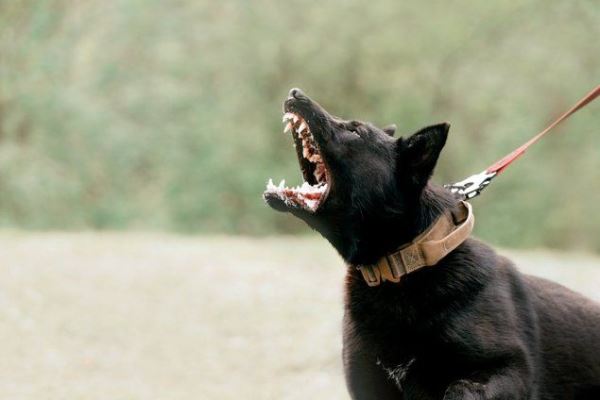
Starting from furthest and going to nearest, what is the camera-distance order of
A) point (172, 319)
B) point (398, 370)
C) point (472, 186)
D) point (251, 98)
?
point (251, 98) < point (172, 319) < point (472, 186) < point (398, 370)

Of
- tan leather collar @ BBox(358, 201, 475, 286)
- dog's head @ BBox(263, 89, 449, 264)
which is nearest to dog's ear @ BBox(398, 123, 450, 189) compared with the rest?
dog's head @ BBox(263, 89, 449, 264)

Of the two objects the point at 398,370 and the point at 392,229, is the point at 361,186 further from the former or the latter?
the point at 398,370

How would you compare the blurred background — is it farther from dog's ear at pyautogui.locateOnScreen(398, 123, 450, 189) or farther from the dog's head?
dog's ear at pyautogui.locateOnScreen(398, 123, 450, 189)

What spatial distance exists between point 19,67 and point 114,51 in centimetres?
196

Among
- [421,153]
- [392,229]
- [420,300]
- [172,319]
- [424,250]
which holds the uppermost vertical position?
[172,319]

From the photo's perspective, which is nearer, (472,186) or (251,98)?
(472,186)

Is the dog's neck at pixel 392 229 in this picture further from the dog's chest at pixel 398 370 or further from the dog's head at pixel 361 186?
the dog's chest at pixel 398 370

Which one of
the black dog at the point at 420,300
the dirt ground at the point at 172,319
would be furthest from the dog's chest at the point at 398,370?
the dirt ground at the point at 172,319

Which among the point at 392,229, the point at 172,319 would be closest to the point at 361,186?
the point at 392,229

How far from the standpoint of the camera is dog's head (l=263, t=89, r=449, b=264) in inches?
145

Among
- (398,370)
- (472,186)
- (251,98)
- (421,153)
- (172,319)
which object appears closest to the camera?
(398,370)

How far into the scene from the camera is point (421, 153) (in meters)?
3.66

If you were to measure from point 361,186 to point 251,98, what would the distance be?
15431 millimetres

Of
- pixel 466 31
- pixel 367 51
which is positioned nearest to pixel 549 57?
pixel 466 31
